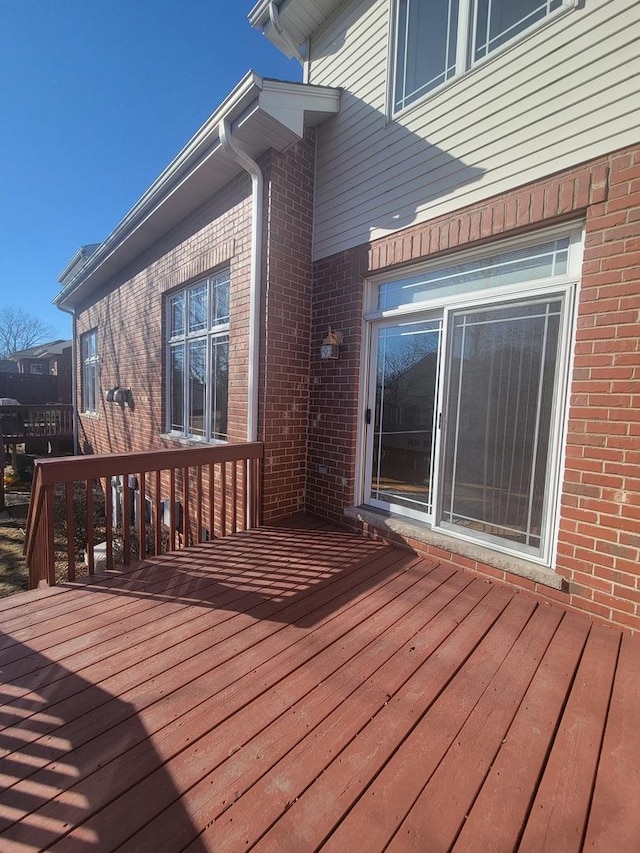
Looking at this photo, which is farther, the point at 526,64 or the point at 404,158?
the point at 404,158

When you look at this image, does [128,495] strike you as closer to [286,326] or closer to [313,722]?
[286,326]

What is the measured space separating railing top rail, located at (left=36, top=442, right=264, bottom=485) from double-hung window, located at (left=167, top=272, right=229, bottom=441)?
100 centimetres

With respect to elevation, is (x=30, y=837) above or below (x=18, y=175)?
below

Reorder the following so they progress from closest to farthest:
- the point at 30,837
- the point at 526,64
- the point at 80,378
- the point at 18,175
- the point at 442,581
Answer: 1. the point at 30,837
2. the point at 526,64
3. the point at 442,581
4. the point at 80,378
5. the point at 18,175

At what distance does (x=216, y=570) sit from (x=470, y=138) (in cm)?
359

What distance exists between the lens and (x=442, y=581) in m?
2.58

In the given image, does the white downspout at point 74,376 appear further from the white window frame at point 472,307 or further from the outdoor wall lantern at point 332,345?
the white window frame at point 472,307

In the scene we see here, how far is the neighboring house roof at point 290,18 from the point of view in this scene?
3.57 metres

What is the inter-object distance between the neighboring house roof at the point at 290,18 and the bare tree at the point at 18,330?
129ft

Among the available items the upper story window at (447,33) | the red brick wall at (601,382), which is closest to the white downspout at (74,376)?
the upper story window at (447,33)

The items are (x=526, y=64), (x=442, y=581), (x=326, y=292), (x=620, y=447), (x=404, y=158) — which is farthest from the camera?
(x=326, y=292)

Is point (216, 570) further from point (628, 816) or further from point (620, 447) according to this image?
point (620, 447)

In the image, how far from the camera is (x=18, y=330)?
33.7 m

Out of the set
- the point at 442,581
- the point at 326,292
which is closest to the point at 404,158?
the point at 326,292
